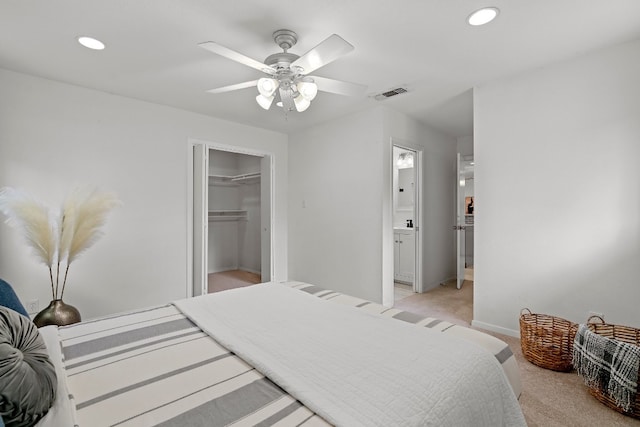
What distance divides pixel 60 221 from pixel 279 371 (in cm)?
→ 246

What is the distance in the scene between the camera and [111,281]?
3.12 metres

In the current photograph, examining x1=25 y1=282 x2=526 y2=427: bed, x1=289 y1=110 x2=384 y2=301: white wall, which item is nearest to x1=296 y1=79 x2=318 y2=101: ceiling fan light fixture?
x1=25 y1=282 x2=526 y2=427: bed

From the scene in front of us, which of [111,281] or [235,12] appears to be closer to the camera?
[235,12]

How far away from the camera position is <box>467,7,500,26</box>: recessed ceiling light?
71.4 inches

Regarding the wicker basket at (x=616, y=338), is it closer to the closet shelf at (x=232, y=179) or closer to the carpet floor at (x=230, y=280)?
the carpet floor at (x=230, y=280)

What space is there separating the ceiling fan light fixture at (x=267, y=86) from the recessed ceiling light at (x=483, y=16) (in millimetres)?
1323

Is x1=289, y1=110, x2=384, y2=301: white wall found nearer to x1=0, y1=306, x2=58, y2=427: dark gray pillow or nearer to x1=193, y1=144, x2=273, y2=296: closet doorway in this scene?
x1=193, y1=144, x2=273, y2=296: closet doorway

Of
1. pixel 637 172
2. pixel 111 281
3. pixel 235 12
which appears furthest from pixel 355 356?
pixel 111 281

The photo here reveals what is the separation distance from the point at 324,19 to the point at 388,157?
1.89 metres

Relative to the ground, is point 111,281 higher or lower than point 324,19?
A: lower

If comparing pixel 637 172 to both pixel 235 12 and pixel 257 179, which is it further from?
pixel 257 179

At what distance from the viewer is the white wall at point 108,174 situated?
8.78 ft

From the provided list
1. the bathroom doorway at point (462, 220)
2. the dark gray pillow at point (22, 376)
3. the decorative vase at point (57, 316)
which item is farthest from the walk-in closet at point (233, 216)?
the dark gray pillow at point (22, 376)

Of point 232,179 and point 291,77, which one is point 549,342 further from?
point 232,179
